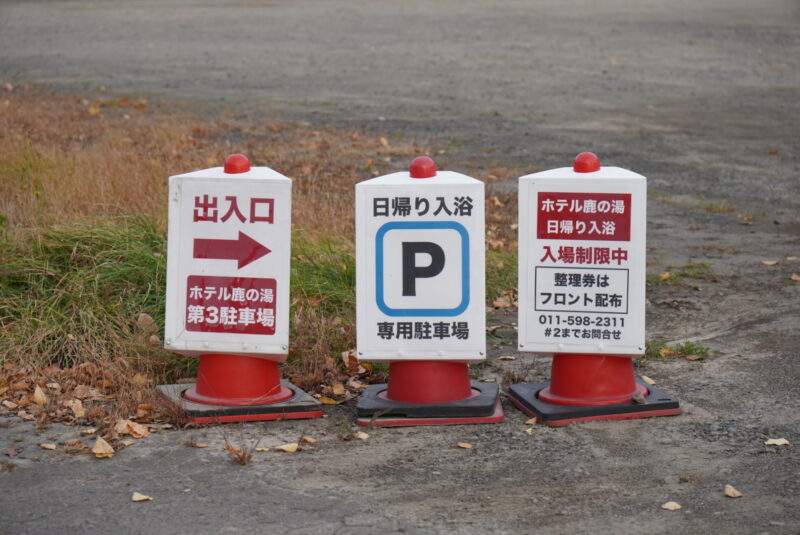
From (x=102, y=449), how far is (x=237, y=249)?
3.95 ft

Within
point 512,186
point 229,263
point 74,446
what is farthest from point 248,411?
point 512,186

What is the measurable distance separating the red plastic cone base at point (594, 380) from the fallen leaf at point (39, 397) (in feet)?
8.85

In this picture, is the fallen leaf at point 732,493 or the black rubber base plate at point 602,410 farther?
the black rubber base plate at point 602,410

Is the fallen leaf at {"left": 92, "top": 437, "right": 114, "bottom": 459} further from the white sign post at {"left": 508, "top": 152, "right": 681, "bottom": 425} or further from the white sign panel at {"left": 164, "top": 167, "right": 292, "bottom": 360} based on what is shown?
the white sign post at {"left": 508, "top": 152, "right": 681, "bottom": 425}

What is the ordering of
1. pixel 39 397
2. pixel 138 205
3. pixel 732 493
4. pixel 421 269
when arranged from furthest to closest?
pixel 138 205 → pixel 39 397 → pixel 421 269 → pixel 732 493

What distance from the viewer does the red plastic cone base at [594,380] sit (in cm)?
598

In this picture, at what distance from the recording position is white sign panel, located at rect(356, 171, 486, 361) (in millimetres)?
5824

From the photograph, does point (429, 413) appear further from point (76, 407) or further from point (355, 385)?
point (76, 407)

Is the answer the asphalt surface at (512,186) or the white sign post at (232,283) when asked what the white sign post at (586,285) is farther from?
the white sign post at (232,283)

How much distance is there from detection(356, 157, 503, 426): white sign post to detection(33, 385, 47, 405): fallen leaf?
1714 millimetres

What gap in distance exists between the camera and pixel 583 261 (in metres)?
5.91

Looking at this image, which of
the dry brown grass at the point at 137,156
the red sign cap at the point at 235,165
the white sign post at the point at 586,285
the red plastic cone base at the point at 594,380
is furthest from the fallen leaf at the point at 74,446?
the dry brown grass at the point at 137,156

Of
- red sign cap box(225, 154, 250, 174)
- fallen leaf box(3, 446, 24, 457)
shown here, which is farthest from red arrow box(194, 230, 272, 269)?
fallen leaf box(3, 446, 24, 457)

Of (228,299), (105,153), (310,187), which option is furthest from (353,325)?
(105,153)
